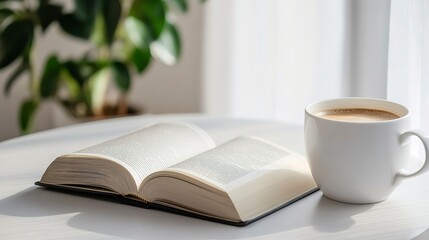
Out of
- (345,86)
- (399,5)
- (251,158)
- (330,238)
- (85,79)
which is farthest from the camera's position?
(85,79)

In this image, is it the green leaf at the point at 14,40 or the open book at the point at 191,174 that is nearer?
the open book at the point at 191,174

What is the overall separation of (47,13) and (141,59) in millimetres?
245

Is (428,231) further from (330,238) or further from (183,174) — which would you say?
(183,174)

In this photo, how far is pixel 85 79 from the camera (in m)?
1.81

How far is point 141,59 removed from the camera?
1.81 m

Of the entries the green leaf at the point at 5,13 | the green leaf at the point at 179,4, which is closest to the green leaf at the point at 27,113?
the green leaf at the point at 5,13

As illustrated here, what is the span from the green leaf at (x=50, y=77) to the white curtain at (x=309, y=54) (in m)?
0.42

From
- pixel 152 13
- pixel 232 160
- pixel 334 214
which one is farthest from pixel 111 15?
pixel 334 214

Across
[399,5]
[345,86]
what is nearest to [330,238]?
[399,5]

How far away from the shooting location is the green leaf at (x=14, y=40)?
5.32ft

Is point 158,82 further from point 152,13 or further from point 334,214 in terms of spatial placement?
point 334,214

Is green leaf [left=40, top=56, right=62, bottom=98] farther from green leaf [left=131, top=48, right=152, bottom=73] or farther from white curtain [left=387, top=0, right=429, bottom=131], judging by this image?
white curtain [left=387, top=0, right=429, bottom=131]

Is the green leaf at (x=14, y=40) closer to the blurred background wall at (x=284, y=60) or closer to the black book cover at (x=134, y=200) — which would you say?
the blurred background wall at (x=284, y=60)

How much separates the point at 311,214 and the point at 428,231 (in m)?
0.13
